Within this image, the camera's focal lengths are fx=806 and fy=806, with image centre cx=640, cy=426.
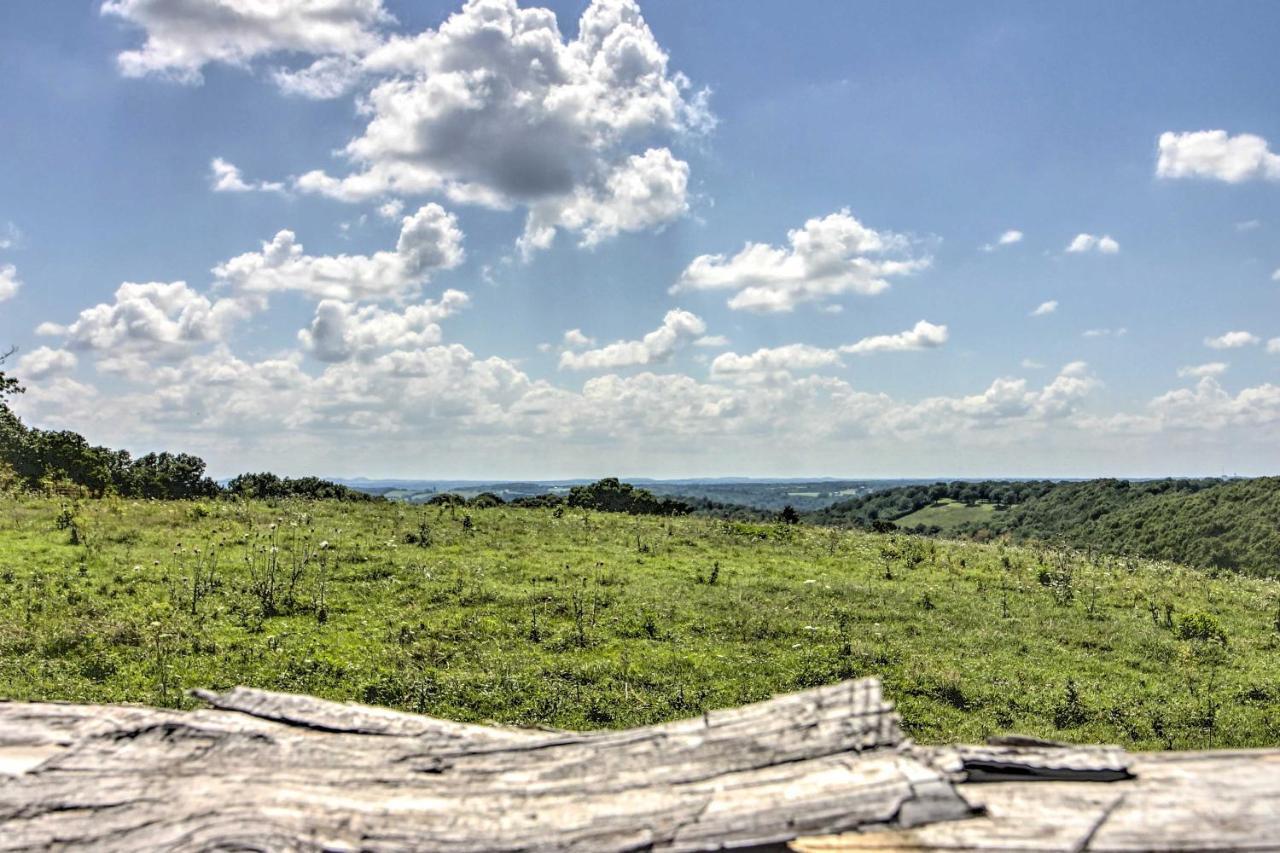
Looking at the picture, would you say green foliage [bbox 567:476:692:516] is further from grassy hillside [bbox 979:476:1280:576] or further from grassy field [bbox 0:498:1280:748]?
grassy hillside [bbox 979:476:1280:576]

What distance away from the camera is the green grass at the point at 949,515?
150 meters

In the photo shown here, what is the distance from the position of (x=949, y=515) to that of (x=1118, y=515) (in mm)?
37938

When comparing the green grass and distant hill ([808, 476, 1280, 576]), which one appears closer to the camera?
distant hill ([808, 476, 1280, 576])

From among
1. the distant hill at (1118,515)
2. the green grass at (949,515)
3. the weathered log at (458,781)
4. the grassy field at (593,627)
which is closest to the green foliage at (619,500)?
the distant hill at (1118,515)

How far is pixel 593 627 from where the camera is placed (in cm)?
1764

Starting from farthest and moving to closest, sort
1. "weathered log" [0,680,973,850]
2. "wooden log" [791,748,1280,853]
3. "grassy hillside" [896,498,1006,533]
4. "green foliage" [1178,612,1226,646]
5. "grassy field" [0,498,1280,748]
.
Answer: "grassy hillside" [896,498,1006,533] → "green foliage" [1178,612,1226,646] → "grassy field" [0,498,1280,748] → "weathered log" [0,680,973,850] → "wooden log" [791,748,1280,853]

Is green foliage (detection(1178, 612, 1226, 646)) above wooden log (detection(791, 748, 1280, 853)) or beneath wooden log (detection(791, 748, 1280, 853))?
beneath

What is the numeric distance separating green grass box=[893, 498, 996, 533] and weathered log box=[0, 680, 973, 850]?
147212mm

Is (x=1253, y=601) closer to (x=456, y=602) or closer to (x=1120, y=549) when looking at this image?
(x=456, y=602)

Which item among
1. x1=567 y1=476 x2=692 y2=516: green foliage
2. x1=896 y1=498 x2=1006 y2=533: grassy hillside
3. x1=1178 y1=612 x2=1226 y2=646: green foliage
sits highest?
x1=567 y1=476 x2=692 y2=516: green foliage

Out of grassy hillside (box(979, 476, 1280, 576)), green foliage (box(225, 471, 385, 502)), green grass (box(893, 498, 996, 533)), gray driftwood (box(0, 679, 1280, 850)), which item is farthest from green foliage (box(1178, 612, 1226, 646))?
green grass (box(893, 498, 996, 533))

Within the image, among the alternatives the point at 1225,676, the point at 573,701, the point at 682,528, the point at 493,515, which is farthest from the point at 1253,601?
the point at 493,515

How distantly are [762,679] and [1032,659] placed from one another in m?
6.60

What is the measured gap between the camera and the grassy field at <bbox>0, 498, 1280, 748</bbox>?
44.4 ft
